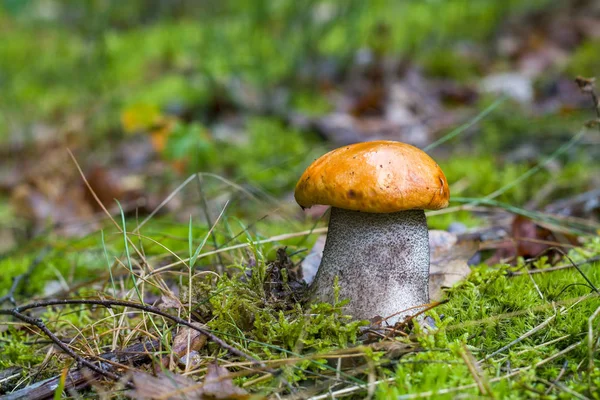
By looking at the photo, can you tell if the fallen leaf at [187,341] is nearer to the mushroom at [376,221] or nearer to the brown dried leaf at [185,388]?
the brown dried leaf at [185,388]

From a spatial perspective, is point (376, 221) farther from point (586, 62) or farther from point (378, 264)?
point (586, 62)

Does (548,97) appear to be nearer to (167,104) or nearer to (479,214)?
(479,214)

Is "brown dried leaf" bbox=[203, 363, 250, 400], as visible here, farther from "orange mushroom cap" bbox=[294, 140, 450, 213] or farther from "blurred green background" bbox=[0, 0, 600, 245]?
"blurred green background" bbox=[0, 0, 600, 245]

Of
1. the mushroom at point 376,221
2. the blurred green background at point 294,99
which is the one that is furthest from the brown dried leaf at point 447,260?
the blurred green background at point 294,99

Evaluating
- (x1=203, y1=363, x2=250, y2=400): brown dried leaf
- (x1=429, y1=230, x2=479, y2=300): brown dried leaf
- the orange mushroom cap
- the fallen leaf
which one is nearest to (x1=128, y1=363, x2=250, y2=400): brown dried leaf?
(x1=203, y1=363, x2=250, y2=400): brown dried leaf

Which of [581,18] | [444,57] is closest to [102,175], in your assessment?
[444,57]

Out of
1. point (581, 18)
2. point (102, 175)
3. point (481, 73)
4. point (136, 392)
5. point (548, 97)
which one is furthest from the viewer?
point (581, 18)
